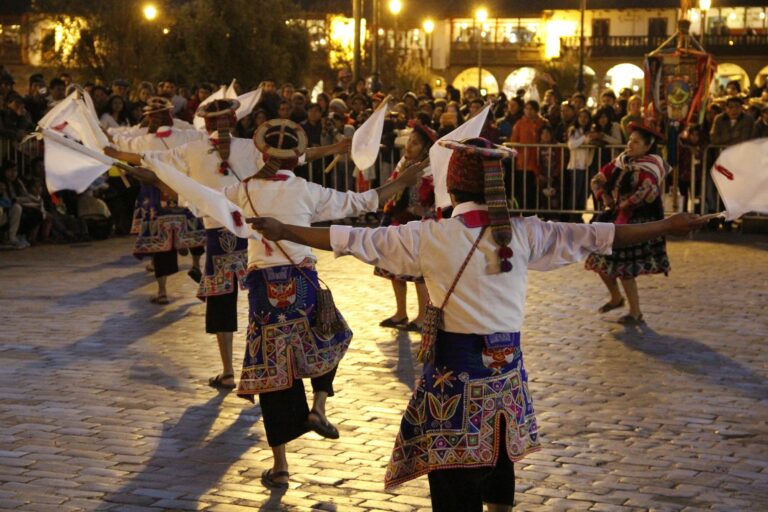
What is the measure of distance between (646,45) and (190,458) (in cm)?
7541

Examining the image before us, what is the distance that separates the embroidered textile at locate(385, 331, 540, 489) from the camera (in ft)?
17.5

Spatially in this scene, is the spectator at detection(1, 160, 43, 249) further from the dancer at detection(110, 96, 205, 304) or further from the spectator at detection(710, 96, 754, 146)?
the spectator at detection(710, 96, 754, 146)

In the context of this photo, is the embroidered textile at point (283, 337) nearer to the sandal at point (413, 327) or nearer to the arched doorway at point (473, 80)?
the sandal at point (413, 327)

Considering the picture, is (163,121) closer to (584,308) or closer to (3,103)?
(584,308)

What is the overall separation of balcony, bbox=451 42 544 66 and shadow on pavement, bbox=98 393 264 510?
7510 centimetres

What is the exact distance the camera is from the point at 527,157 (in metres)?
19.2

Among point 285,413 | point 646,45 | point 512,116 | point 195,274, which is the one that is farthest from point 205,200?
point 646,45

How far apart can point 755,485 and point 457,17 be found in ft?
255

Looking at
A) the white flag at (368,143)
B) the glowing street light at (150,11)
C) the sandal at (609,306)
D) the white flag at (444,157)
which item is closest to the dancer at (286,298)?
the white flag at (444,157)

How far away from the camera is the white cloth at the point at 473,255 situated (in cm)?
538

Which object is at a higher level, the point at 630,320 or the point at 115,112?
the point at 115,112

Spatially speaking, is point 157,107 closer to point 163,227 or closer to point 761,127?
point 163,227

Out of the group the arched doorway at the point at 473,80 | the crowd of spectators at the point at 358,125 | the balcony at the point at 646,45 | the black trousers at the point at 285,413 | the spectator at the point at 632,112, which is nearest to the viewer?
the black trousers at the point at 285,413

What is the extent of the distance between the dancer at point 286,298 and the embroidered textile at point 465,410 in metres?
1.74
